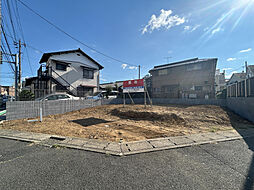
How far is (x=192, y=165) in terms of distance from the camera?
2.18 meters

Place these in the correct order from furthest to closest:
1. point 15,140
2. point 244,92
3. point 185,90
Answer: point 185,90, point 244,92, point 15,140

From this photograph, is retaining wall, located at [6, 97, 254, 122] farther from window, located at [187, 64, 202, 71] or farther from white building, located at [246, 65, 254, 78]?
white building, located at [246, 65, 254, 78]

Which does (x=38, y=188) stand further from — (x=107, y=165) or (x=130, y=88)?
(x=130, y=88)

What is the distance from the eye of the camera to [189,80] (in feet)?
53.9

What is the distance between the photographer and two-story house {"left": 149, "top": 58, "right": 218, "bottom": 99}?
14.7 m

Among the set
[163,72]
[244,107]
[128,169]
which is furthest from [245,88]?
[163,72]

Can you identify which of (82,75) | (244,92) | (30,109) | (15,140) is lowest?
(15,140)

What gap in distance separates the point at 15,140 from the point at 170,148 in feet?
16.2

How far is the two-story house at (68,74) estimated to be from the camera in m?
12.7

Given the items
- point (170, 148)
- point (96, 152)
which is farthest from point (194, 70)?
point (96, 152)

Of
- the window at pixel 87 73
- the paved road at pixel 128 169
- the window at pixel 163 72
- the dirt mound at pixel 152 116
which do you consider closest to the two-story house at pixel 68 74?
the window at pixel 87 73

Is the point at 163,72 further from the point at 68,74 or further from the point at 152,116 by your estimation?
the point at 68,74

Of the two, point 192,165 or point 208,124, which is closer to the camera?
point 192,165

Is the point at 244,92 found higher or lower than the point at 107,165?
higher
